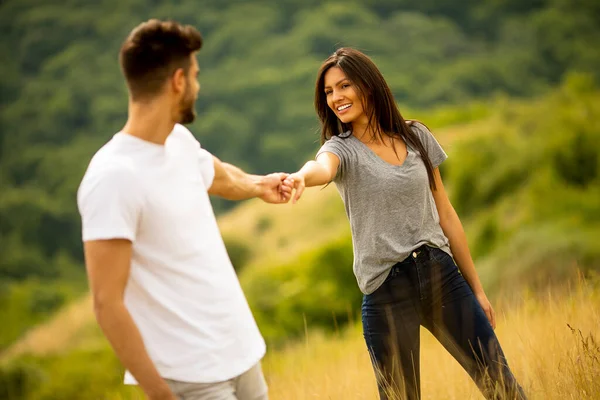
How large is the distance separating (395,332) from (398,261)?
276 mm

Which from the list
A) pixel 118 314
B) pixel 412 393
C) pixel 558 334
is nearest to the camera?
pixel 118 314

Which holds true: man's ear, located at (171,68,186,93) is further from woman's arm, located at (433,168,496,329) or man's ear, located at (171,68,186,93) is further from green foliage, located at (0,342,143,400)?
green foliage, located at (0,342,143,400)

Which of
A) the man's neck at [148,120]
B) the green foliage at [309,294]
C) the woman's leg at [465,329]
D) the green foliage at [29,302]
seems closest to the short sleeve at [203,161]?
the man's neck at [148,120]

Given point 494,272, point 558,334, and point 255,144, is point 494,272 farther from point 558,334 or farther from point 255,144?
point 255,144

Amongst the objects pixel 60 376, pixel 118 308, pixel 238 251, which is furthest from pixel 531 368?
pixel 238 251

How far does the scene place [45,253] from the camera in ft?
207

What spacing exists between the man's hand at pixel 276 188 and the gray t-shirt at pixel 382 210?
0.21 metres

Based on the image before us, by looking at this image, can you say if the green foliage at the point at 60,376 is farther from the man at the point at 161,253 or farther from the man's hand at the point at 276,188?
the man at the point at 161,253

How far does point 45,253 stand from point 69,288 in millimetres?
6382

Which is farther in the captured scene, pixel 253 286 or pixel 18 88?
pixel 18 88

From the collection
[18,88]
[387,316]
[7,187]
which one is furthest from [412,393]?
[18,88]

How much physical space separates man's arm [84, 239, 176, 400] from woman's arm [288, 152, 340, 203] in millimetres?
1067

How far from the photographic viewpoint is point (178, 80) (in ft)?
6.70

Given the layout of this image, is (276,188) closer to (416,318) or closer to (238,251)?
(416,318)
